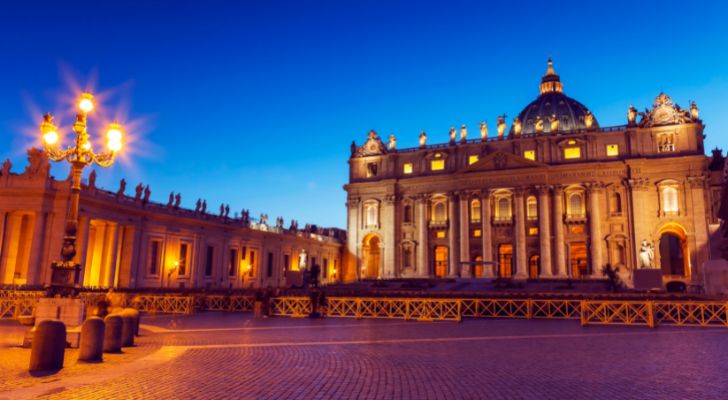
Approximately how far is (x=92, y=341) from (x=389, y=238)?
196ft

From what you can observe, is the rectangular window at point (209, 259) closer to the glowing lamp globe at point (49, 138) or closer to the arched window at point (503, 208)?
the arched window at point (503, 208)

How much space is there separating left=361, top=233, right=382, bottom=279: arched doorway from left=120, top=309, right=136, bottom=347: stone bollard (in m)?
59.2

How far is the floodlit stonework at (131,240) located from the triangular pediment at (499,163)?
24.9m

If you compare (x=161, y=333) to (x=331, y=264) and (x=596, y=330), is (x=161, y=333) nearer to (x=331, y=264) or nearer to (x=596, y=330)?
(x=596, y=330)

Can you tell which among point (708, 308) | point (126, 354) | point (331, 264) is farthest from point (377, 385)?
point (331, 264)

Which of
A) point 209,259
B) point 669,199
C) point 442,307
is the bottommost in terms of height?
point 442,307

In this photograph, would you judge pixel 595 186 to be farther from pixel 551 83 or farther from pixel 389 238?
pixel 551 83

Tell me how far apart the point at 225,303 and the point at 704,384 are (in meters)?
24.2

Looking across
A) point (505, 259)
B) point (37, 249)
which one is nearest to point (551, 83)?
point (505, 259)

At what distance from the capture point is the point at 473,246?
2603 inches

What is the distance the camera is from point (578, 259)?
Answer: 6253 centimetres

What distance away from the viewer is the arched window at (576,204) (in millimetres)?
62125

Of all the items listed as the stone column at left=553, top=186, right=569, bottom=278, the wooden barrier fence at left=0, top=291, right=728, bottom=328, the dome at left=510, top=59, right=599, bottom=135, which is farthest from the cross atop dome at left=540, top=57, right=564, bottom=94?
the wooden barrier fence at left=0, top=291, right=728, bottom=328

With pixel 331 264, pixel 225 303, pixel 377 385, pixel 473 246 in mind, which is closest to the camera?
pixel 377 385
